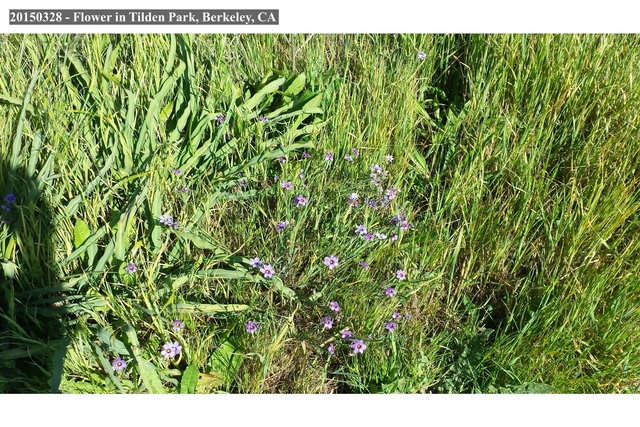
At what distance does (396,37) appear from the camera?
99.0 inches

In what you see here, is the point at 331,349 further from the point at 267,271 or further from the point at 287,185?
the point at 287,185

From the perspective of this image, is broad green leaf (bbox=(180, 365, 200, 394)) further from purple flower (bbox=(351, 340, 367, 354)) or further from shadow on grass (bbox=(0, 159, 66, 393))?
purple flower (bbox=(351, 340, 367, 354))

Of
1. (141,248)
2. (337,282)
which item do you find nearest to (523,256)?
(337,282)

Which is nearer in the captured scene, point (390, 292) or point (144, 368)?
point (144, 368)

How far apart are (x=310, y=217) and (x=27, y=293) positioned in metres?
0.95

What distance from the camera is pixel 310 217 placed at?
Result: 2.00 metres

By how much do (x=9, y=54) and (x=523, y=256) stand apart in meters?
2.12

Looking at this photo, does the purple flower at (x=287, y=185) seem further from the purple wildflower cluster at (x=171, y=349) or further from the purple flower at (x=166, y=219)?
the purple wildflower cluster at (x=171, y=349)

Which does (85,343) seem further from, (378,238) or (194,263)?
(378,238)

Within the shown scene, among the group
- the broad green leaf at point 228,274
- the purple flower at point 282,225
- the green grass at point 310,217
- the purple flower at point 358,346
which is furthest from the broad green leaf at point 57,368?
the purple flower at point 358,346

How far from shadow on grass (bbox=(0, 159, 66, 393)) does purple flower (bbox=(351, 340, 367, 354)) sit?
86cm

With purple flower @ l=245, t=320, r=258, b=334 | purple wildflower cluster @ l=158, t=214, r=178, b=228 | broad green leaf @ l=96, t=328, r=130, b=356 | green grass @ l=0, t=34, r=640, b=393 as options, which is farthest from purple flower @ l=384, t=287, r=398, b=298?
broad green leaf @ l=96, t=328, r=130, b=356

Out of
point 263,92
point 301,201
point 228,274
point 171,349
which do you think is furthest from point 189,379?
point 263,92

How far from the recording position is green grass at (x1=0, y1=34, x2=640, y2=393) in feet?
5.76
